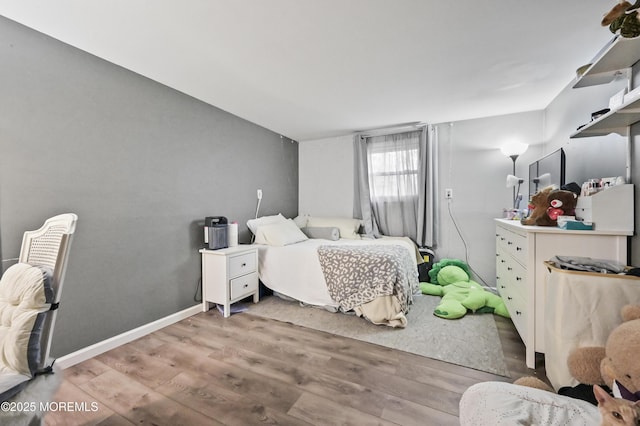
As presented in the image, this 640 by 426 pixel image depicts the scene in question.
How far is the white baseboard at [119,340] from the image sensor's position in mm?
1715

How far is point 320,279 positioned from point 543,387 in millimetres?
1837

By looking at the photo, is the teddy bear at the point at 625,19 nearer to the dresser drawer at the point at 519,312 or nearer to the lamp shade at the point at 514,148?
the dresser drawer at the point at 519,312

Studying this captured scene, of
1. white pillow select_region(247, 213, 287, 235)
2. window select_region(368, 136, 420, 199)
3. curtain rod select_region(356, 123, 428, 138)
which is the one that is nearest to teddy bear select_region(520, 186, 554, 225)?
window select_region(368, 136, 420, 199)

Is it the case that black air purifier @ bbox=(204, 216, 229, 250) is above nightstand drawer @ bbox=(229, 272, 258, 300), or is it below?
above

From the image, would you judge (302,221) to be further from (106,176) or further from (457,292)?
(106,176)

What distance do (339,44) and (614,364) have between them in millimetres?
2141

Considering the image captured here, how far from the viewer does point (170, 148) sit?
2393mm

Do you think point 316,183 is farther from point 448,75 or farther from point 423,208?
point 448,75

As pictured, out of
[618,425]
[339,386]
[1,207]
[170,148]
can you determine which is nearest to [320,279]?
[339,386]

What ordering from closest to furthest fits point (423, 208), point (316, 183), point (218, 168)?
point (218, 168)
point (423, 208)
point (316, 183)

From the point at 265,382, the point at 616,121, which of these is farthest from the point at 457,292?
the point at 265,382

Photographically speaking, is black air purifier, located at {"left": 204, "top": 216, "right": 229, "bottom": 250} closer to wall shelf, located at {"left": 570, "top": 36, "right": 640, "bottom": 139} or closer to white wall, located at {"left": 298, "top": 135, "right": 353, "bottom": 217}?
white wall, located at {"left": 298, "top": 135, "right": 353, "bottom": 217}

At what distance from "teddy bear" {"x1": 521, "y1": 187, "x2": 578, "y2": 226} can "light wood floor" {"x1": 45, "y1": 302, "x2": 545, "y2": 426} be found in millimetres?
976

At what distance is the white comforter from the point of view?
8.74 feet
